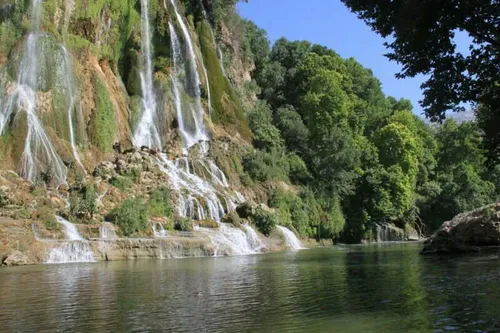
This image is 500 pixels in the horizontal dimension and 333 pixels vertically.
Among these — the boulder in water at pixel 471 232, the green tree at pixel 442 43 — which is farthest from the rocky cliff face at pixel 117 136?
the green tree at pixel 442 43

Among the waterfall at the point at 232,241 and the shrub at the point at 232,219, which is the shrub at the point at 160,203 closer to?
the waterfall at the point at 232,241

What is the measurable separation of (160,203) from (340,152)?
2402 centimetres

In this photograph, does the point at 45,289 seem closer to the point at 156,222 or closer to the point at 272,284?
the point at 272,284

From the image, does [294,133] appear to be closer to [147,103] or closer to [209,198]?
[147,103]

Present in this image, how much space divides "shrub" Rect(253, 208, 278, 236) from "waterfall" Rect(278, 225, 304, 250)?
1514 mm

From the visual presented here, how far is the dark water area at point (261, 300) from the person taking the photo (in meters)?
9.59

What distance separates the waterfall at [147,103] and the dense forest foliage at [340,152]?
8145 mm

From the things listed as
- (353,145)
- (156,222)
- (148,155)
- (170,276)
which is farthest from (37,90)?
(353,145)

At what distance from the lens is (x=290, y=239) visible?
1561 inches

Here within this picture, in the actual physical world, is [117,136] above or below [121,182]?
above

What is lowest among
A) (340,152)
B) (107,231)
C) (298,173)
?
(107,231)

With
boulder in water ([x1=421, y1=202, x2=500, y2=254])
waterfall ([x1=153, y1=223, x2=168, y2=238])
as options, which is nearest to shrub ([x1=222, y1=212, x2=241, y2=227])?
waterfall ([x1=153, y1=223, x2=168, y2=238])

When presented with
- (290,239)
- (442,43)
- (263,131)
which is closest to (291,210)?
(290,239)

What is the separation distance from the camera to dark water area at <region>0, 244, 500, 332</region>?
31.4ft
